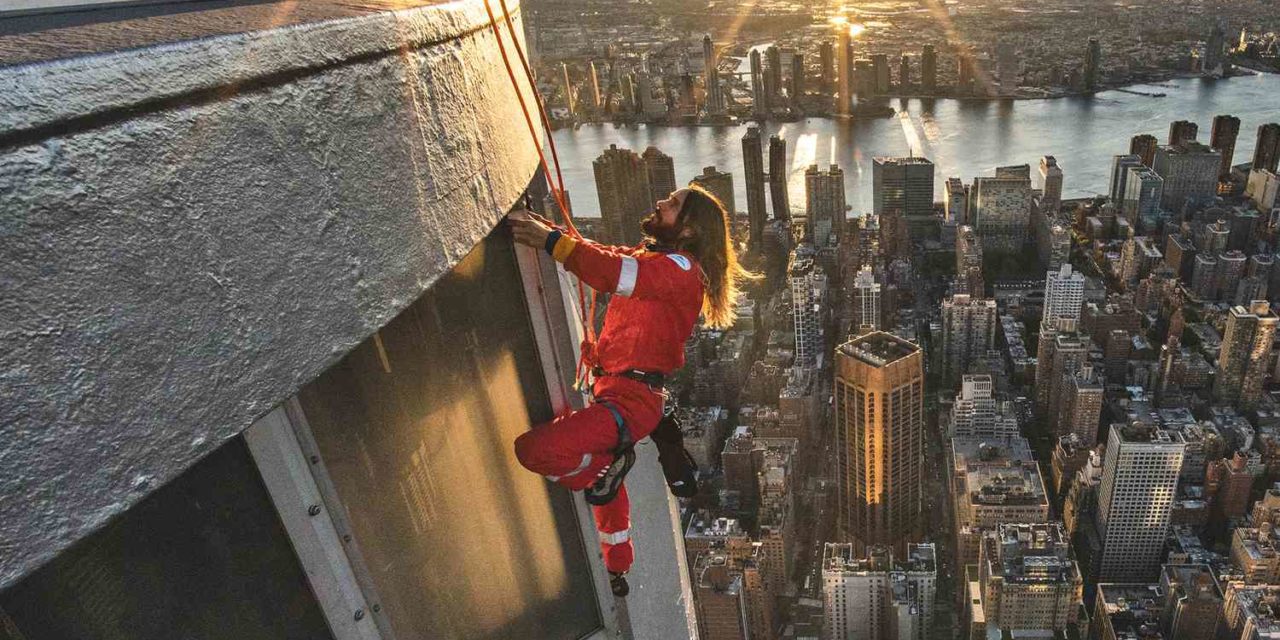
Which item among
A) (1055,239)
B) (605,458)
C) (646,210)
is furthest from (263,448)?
(1055,239)

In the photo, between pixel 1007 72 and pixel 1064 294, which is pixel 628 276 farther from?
pixel 1007 72

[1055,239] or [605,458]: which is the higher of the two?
[605,458]

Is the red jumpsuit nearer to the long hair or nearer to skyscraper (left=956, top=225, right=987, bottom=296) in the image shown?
the long hair

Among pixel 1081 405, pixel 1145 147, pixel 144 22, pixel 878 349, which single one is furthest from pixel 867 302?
pixel 144 22

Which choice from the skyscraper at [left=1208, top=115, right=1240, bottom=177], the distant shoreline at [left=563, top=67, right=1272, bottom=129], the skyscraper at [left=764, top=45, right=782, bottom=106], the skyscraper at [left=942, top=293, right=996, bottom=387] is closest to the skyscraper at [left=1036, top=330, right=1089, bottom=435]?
the skyscraper at [left=942, top=293, right=996, bottom=387]

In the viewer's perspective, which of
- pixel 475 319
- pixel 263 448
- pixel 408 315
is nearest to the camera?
pixel 263 448

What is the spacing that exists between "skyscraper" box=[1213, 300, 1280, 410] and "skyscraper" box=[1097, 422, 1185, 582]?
11.8 ft

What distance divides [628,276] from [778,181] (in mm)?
19492

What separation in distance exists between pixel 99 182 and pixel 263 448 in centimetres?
34

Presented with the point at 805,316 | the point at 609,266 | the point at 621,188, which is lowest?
the point at 805,316

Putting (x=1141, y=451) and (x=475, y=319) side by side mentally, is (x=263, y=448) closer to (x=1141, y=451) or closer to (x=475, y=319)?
(x=475, y=319)

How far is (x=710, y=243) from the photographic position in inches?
51.7

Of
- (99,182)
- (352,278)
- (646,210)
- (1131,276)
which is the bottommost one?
(1131,276)

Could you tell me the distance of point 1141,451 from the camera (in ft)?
35.2
